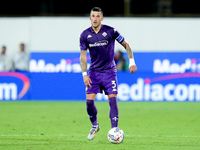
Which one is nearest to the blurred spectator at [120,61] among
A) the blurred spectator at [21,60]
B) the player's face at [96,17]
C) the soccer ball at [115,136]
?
the blurred spectator at [21,60]

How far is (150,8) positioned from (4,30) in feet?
33.6

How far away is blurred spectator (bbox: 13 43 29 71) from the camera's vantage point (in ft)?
64.8

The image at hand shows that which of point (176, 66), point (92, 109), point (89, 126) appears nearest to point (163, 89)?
point (176, 66)

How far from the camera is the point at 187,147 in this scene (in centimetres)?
779

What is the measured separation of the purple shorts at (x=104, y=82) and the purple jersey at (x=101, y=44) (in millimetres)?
83

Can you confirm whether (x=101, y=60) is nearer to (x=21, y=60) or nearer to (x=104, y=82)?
(x=104, y=82)

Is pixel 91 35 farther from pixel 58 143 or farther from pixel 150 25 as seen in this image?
pixel 150 25

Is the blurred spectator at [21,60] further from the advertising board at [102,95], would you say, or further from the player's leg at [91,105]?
the player's leg at [91,105]

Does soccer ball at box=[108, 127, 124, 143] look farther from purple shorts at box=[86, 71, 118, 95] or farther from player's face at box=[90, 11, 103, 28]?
player's face at box=[90, 11, 103, 28]

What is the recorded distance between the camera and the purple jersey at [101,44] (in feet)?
27.5

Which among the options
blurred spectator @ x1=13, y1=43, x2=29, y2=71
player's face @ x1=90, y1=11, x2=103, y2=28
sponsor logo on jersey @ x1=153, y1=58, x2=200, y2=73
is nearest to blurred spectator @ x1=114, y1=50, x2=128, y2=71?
sponsor logo on jersey @ x1=153, y1=58, x2=200, y2=73

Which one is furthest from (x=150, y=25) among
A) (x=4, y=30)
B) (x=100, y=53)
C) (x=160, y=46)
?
(x=100, y=53)

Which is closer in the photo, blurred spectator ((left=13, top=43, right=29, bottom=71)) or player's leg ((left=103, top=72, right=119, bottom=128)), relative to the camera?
player's leg ((left=103, top=72, right=119, bottom=128))

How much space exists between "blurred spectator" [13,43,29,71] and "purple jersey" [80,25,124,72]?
11601mm
